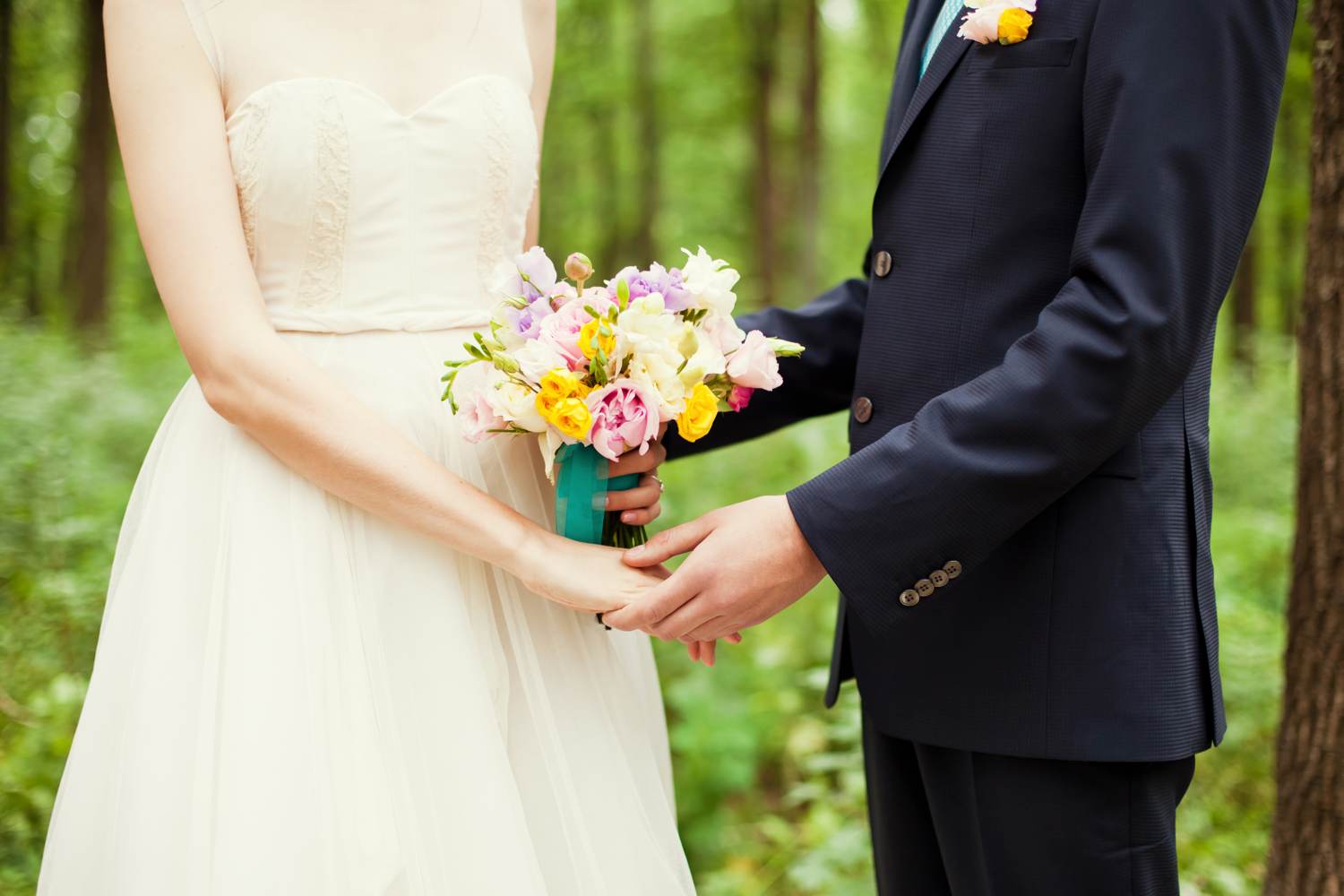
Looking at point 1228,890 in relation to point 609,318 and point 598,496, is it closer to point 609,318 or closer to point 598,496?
point 598,496

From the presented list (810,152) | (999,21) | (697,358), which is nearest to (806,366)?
(697,358)

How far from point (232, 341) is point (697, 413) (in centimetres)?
82

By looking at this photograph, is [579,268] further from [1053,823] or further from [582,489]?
[1053,823]

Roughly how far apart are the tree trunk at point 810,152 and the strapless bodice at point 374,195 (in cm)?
1087

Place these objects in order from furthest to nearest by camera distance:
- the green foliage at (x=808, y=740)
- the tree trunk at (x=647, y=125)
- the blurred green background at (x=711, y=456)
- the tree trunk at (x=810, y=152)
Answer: the tree trunk at (x=647, y=125) < the tree trunk at (x=810, y=152) < the blurred green background at (x=711, y=456) < the green foliage at (x=808, y=740)

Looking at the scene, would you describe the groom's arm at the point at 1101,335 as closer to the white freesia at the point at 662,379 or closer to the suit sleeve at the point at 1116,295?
the suit sleeve at the point at 1116,295

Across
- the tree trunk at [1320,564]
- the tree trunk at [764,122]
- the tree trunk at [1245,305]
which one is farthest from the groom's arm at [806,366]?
the tree trunk at [764,122]

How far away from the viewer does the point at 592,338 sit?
5.61 ft

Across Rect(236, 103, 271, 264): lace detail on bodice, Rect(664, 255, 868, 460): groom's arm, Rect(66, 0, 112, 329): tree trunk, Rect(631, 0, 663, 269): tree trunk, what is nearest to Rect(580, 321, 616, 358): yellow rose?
Rect(664, 255, 868, 460): groom's arm

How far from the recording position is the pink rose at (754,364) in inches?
70.8

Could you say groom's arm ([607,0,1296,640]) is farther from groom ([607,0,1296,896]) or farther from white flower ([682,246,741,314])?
white flower ([682,246,741,314])

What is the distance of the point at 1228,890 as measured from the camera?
10.4 ft

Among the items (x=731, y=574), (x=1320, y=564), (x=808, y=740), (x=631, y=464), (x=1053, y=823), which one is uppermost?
(x=631, y=464)

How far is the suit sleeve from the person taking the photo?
154cm
